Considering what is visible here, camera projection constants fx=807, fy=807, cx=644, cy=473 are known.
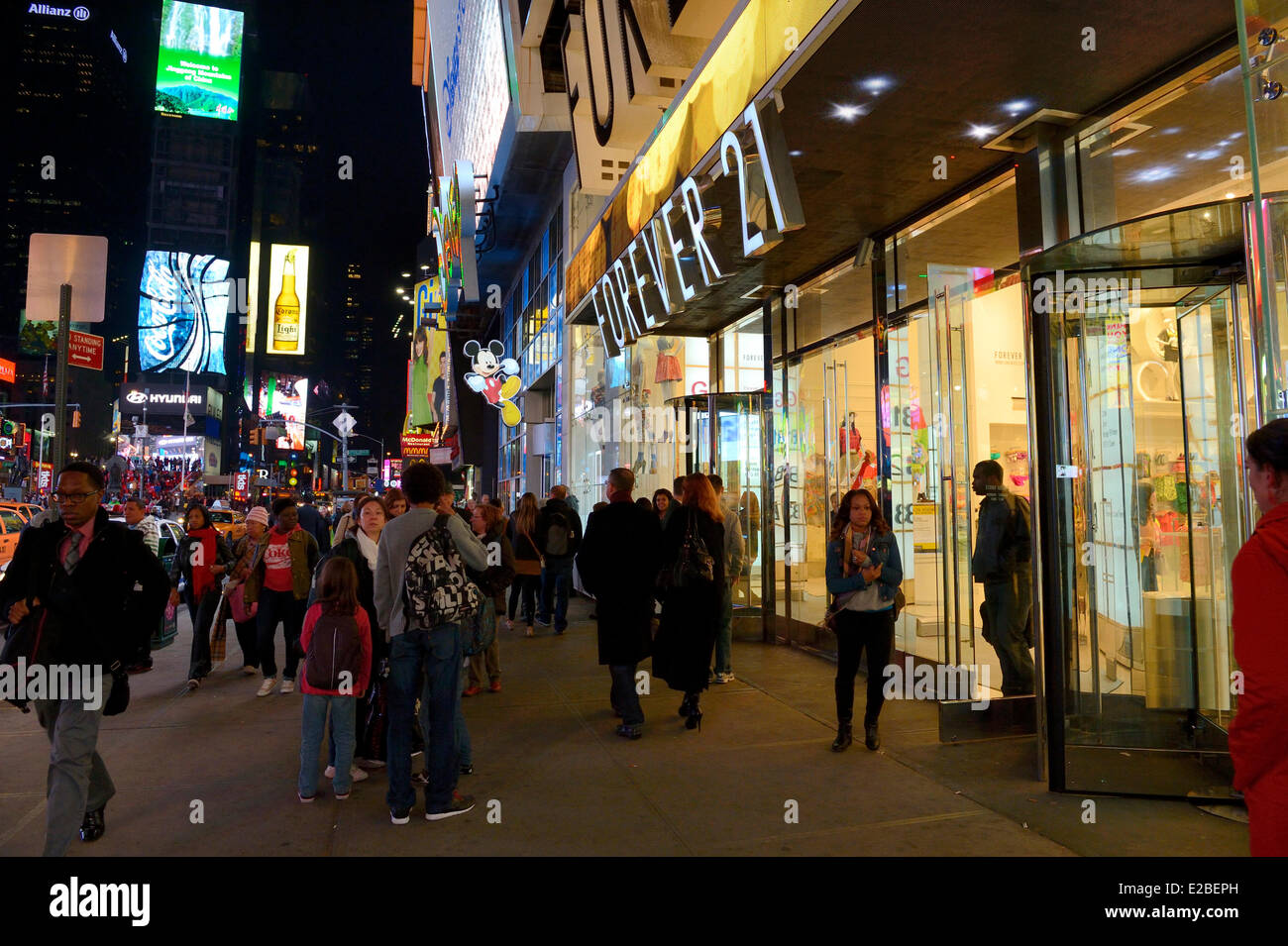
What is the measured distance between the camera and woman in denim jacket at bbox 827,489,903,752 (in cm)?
592

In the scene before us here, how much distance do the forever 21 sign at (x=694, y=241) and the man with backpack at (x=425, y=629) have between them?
3218 mm

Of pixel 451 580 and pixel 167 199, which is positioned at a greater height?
pixel 167 199

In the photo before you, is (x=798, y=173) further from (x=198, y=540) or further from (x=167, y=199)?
(x=167, y=199)

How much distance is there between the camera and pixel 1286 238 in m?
3.34

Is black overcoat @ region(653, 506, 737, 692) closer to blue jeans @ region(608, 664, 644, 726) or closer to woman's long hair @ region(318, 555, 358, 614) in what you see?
blue jeans @ region(608, 664, 644, 726)

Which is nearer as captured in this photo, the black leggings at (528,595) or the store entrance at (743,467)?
the store entrance at (743,467)

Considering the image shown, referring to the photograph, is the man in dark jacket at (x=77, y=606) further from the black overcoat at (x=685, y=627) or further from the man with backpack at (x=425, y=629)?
the black overcoat at (x=685, y=627)

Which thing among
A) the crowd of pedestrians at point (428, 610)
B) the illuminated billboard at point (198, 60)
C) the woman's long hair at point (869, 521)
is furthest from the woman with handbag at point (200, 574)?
the illuminated billboard at point (198, 60)

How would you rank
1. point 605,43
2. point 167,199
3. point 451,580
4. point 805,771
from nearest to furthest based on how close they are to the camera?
point 451,580
point 805,771
point 605,43
point 167,199

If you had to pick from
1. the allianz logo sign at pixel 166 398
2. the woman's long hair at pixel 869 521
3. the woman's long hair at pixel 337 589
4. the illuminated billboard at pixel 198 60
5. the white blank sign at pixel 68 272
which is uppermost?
the illuminated billboard at pixel 198 60

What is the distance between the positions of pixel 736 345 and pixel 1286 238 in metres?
9.49

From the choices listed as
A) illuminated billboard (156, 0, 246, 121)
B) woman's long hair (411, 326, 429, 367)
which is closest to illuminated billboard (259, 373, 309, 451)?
illuminated billboard (156, 0, 246, 121)

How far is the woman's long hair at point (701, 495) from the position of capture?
7098 mm
